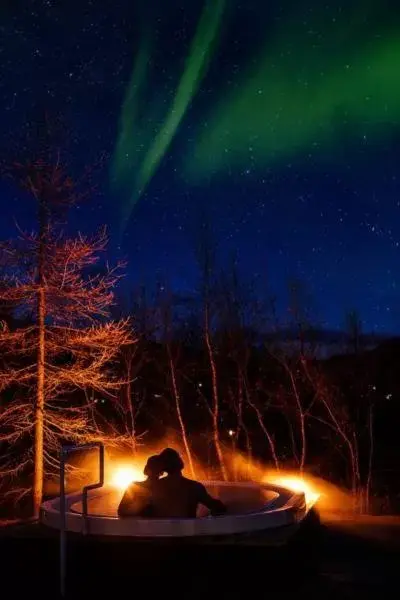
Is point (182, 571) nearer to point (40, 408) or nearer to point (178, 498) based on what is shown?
point (178, 498)

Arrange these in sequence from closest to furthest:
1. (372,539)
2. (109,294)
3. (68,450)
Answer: (68,450)
(372,539)
(109,294)

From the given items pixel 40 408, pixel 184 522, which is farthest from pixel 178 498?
pixel 40 408

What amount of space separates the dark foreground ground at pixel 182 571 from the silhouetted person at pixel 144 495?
0.62 metres

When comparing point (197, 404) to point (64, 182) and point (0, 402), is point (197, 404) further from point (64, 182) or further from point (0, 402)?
point (64, 182)

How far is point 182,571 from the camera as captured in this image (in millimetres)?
6781

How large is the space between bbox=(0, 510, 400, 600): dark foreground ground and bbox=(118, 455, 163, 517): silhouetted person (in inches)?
24.4

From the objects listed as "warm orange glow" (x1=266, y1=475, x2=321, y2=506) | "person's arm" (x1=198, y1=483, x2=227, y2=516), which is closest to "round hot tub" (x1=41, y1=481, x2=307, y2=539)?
"person's arm" (x1=198, y1=483, x2=227, y2=516)

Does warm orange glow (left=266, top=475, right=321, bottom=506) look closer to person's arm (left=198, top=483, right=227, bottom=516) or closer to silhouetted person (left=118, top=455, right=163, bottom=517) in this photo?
person's arm (left=198, top=483, right=227, bottom=516)

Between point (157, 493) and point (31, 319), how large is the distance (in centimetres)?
656

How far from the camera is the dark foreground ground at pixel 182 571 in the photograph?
21.7ft

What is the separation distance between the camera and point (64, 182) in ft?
40.6

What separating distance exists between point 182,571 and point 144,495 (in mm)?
1299

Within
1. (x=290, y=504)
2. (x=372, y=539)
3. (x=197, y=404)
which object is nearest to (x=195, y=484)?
(x=290, y=504)

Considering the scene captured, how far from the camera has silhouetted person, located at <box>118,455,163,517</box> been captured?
7.75 meters
